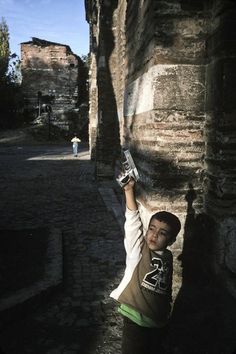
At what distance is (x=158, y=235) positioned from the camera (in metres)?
2.39

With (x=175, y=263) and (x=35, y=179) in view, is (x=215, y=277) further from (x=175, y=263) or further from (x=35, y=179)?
(x=35, y=179)

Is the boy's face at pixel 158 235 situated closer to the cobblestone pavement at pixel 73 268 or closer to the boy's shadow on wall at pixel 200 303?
the boy's shadow on wall at pixel 200 303

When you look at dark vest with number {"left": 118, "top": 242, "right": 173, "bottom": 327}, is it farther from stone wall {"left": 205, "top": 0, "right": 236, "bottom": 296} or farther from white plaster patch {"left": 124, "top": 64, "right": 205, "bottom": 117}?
white plaster patch {"left": 124, "top": 64, "right": 205, "bottom": 117}

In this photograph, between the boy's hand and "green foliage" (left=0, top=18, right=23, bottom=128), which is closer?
the boy's hand

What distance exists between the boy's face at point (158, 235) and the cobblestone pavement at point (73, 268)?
1.18 m

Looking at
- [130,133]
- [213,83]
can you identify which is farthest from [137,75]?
[213,83]

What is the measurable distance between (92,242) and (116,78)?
5521mm

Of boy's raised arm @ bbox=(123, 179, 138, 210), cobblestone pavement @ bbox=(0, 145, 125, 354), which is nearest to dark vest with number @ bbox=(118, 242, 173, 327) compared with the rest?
boy's raised arm @ bbox=(123, 179, 138, 210)

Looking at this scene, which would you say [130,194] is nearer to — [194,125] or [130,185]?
[130,185]

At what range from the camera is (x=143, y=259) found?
2434mm

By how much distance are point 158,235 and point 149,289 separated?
33 centimetres

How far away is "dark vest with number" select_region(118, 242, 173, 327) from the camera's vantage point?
2.37 m

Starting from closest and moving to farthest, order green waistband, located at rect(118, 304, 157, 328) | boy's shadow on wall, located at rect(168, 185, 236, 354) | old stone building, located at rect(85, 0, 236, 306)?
1. green waistband, located at rect(118, 304, 157, 328)
2. boy's shadow on wall, located at rect(168, 185, 236, 354)
3. old stone building, located at rect(85, 0, 236, 306)

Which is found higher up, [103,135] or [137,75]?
[137,75]
